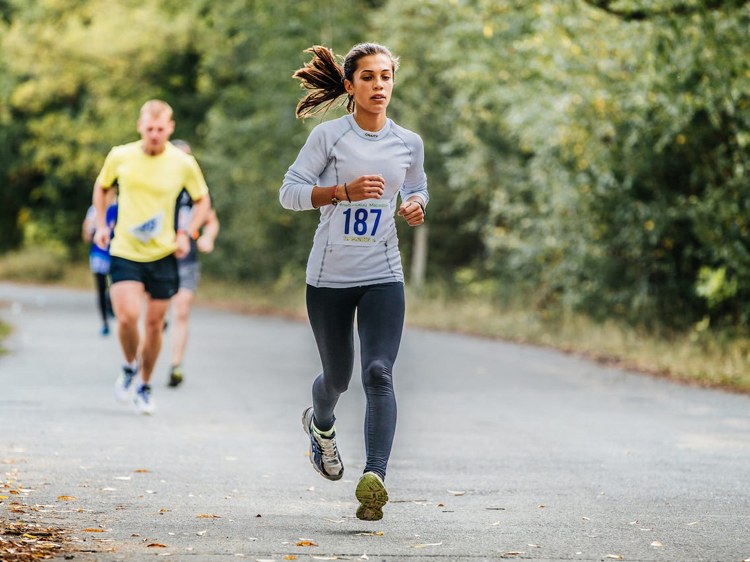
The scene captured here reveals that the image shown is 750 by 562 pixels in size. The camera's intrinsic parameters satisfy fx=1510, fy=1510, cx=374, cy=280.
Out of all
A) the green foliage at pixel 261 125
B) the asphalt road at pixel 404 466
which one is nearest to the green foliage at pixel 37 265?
the green foliage at pixel 261 125

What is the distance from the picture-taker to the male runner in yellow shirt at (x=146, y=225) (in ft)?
34.4

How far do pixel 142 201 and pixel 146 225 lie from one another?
173 mm

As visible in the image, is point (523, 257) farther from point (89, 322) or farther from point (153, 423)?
point (153, 423)

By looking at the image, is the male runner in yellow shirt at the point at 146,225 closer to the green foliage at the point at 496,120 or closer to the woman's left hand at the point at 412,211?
the woman's left hand at the point at 412,211

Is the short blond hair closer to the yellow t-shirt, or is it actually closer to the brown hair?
the yellow t-shirt

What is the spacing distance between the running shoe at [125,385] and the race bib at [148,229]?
1.02 m

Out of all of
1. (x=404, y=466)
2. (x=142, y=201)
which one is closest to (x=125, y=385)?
(x=142, y=201)

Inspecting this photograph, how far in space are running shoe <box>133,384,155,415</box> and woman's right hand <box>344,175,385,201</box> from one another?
486 cm

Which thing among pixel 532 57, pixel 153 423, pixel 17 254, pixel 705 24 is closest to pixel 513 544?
pixel 153 423

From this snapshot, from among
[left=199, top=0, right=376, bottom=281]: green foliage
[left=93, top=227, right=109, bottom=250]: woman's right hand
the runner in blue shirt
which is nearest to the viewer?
[left=93, top=227, right=109, bottom=250]: woman's right hand

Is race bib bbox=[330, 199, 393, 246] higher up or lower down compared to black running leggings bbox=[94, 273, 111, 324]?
higher up

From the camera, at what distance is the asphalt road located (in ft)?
19.4

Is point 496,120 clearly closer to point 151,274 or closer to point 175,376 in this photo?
point 175,376

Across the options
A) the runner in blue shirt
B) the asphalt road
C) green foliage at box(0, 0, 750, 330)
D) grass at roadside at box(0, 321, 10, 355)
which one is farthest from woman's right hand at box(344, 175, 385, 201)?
grass at roadside at box(0, 321, 10, 355)
